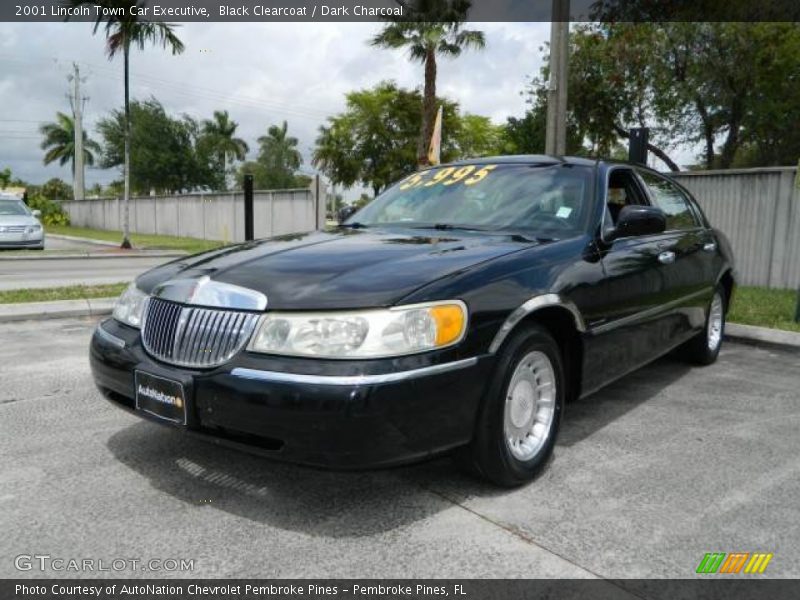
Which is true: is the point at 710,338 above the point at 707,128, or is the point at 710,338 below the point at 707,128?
below

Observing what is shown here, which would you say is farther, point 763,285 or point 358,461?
point 763,285

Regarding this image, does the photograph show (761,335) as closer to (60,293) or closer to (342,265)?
(342,265)

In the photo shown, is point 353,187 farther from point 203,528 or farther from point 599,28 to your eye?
point 203,528

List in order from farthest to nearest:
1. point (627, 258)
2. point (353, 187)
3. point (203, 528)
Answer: point (353, 187), point (627, 258), point (203, 528)

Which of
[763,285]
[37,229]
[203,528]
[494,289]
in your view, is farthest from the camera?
[37,229]

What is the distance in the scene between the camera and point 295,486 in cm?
304

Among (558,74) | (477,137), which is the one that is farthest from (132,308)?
(477,137)

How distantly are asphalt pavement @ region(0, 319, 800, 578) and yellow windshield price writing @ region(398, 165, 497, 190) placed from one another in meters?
1.58

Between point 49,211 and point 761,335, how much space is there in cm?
4119

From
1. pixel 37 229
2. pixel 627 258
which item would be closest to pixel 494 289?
pixel 627 258

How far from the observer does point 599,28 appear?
23094 millimetres

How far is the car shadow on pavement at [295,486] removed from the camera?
2.74 m

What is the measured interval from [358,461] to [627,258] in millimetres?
2160

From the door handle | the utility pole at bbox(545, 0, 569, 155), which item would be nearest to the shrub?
the utility pole at bbox(545, 0, 569, 155)
